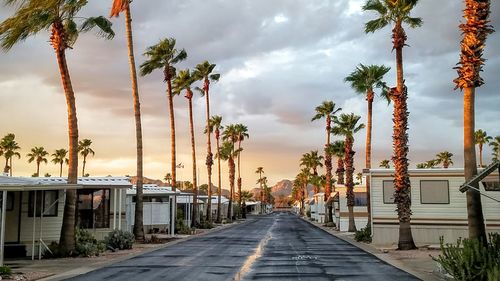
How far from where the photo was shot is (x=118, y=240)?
26.4 metres

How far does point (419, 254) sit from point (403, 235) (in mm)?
2519

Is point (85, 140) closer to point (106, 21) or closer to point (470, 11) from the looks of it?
point (106, 21)

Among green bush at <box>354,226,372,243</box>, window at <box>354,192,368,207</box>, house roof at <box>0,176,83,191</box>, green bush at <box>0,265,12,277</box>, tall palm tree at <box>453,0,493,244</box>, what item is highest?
tall palm tree at <box>453,0,493,244</box>

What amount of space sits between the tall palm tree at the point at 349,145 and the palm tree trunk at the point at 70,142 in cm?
2472

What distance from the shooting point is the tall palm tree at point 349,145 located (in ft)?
139

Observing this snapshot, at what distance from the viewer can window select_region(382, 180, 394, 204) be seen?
30.2 meters

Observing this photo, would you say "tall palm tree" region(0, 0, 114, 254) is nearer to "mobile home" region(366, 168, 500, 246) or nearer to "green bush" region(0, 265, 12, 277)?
"green bush" region(0, 265, 12, 277)

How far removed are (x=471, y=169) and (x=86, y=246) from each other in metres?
16.1

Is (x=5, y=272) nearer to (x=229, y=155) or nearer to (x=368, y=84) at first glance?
(x=368, y=84)

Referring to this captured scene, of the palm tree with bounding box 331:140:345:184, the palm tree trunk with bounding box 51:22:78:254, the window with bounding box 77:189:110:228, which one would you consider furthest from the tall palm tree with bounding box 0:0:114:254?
the palm tree with bounding box 331:140:345:184

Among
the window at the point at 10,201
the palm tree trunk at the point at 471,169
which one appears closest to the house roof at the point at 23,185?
the window at the point at 10,201

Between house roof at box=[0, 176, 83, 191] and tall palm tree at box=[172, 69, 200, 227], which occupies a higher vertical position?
tall palm tree at box=[172, 69, 200, 227]

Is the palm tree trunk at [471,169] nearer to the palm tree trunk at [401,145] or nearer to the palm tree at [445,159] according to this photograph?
the palm tree trunk at [401,145]

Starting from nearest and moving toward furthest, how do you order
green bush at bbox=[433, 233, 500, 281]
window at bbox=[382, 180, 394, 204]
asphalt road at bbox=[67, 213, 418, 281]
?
green bush at bbox=[433, 233, 500, 281]
asphalt road at bbox=[67, 213, 418, 281]
window at bbox=[382, 180, 394, 204]
